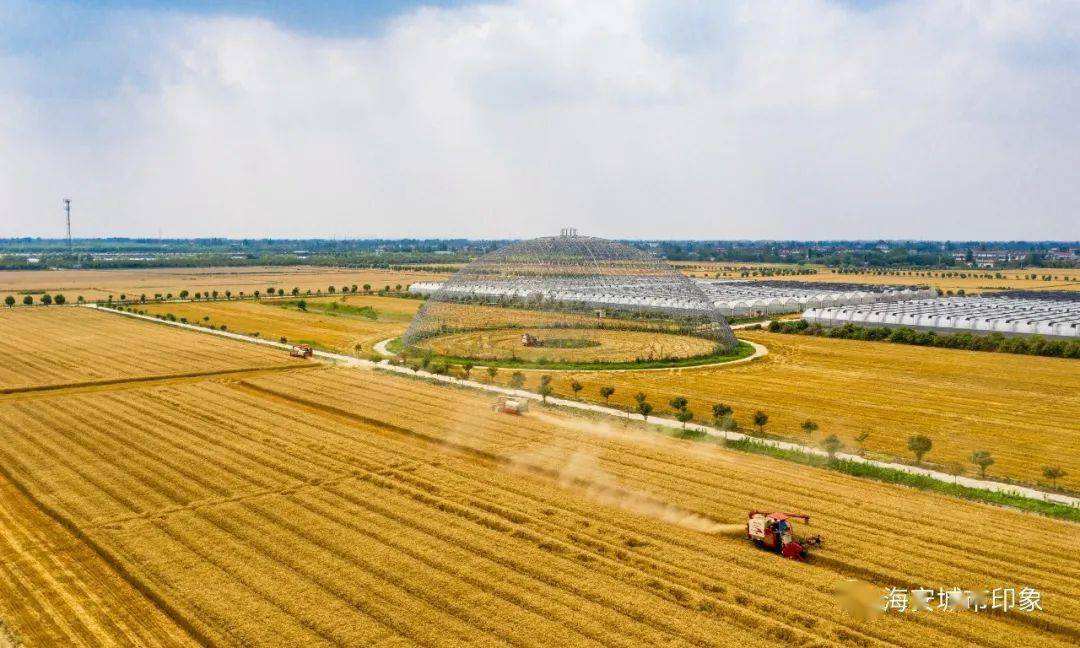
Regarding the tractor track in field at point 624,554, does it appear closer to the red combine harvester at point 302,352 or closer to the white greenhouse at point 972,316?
the red combine harvester at point 302,352

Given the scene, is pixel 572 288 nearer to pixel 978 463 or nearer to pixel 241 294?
pixel 978 463

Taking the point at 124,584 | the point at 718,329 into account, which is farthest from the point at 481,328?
the point at 124,584

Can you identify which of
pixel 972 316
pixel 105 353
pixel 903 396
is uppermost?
pixel 972 316

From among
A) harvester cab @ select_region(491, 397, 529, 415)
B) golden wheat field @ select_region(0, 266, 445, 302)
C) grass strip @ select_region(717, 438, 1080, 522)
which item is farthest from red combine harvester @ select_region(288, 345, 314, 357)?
golden wheat field @ select_region(0, 266, 445, 302)

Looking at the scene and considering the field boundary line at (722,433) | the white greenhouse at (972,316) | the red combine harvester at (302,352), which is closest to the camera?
the field boundary line at (722,433)

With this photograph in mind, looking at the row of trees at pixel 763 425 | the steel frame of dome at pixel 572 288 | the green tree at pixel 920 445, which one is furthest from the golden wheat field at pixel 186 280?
the green tree at pixel 920 445

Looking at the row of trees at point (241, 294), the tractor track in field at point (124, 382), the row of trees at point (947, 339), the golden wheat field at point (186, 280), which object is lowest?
the row of trees at point (947, 339)

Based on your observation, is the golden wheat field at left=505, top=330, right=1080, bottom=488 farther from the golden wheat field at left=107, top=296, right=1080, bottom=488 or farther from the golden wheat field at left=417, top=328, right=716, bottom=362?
the golden wheat field at left=417, top=328, right=716, bottom=362

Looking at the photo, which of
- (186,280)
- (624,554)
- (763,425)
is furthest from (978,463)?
(186,280)
